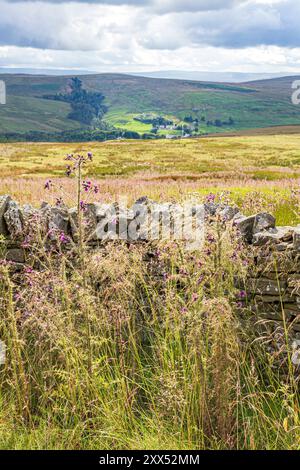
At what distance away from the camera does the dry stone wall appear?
615 cm

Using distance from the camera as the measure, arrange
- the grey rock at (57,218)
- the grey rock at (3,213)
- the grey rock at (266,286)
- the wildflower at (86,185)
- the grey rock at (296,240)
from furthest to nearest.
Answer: the grey rock at (3,213) → the grey rock at (57,218) → the grey rock at (266,286) → the grey rock at (296,240) → the wildflower at (86,185)

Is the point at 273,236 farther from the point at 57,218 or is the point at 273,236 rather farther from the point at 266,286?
the point at 57,218

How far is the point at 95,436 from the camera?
446 cm

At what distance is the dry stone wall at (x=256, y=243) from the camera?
20.2 ft

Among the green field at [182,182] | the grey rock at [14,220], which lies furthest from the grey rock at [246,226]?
the grey rock at [14,220]

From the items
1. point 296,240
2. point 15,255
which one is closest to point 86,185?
point 296,240

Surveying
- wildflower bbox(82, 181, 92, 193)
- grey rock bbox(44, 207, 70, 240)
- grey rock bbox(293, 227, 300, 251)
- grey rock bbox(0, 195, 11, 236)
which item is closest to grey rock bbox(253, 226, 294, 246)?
grey rock bbox(293, 227, 300, 251)

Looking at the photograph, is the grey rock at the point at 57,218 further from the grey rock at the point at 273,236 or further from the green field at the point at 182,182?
the grey rock at the point at 273,236

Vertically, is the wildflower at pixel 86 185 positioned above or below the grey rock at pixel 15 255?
above

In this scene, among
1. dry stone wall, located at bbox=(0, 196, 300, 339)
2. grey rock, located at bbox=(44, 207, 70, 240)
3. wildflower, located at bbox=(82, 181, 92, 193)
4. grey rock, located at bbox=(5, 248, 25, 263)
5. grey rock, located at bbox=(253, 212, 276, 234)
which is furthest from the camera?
grey rock, located at bbox=(5, 248, 25, 263)

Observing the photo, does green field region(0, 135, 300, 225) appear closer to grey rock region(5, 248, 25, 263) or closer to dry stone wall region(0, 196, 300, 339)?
dry stone wall region(0, 196, 300, 339)

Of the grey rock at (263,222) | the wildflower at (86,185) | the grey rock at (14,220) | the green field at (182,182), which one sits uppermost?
the wildflower at (86,185)
